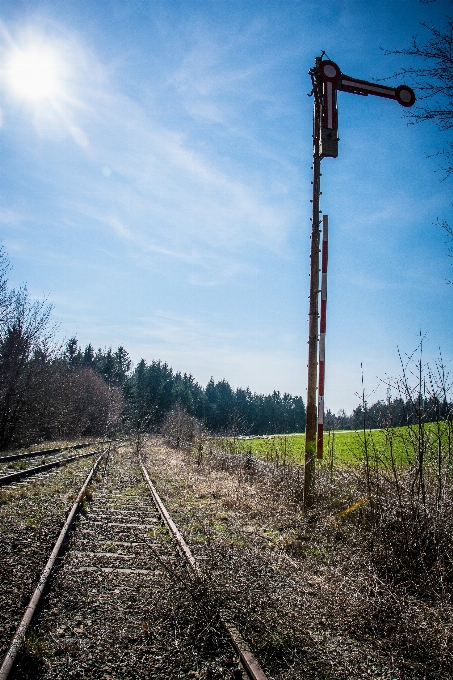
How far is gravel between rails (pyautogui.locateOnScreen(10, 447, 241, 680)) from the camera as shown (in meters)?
3.17

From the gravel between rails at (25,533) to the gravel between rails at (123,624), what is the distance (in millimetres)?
264

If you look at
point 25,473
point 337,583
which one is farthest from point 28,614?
point 25,473

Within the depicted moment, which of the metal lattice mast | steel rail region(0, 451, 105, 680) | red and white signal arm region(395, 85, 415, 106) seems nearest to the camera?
steel rail region(0, 451, 105, 680)

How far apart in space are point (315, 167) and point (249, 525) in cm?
751

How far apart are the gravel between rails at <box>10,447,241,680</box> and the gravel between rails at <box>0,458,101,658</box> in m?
0.26

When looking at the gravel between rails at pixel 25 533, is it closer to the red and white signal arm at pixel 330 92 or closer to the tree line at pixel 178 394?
the red and white signal arm at pixel 330 92

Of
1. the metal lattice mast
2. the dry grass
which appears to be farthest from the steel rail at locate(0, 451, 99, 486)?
Result: the metal lattice mast

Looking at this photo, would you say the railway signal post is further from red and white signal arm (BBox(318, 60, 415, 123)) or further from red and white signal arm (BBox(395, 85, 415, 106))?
red and white signal arm (BBox(395, 85, 415, 106))

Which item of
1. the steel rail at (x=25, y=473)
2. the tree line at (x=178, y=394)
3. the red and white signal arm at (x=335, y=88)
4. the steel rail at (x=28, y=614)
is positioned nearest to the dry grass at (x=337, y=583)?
the steel rail at (x=28, y=614)

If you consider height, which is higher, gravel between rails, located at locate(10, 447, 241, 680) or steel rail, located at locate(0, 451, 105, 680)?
steel rail, located at locate(0, 451, 105, 680)

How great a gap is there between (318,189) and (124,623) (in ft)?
26.3

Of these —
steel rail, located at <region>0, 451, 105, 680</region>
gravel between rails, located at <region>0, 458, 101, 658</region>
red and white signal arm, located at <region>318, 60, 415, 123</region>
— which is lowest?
gravel between rails, located at <region>0, 458, 101, 658</region>

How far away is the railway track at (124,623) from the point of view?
3162mm

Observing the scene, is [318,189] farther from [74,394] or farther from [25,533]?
[74,394]
